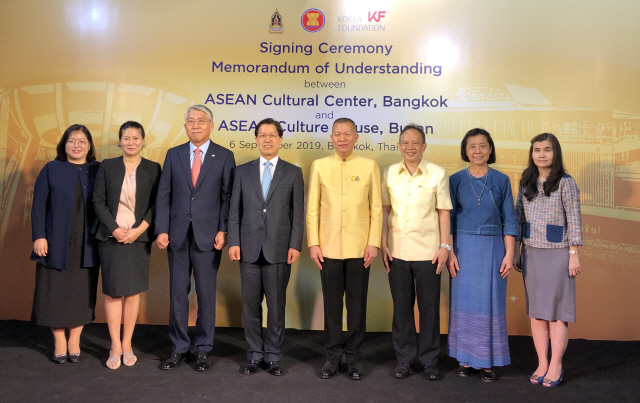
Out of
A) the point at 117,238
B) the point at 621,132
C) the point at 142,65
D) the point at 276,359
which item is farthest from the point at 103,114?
the point at 621,132

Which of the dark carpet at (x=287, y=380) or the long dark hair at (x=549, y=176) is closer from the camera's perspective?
the dark carpet at (x=287, y=380)

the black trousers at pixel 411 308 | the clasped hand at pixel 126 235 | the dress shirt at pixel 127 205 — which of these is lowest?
the black trousers at pixel 411 308

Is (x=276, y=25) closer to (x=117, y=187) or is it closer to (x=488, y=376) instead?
(x=117, y=187)

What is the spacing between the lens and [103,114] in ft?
14.1

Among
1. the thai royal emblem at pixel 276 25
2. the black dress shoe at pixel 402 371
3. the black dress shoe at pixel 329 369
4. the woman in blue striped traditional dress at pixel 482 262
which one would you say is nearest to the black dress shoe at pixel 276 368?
the black dress shoe at pixel 329 369

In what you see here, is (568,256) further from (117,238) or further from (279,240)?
(117,238)

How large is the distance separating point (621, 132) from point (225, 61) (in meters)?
3.69

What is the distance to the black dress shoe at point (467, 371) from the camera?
3.04 m

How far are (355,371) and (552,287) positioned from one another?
1.42 m

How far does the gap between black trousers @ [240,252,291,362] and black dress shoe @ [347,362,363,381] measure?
0.50m

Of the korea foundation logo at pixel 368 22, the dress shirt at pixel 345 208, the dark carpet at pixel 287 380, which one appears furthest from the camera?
the korea foundation logo at pixel 368 22

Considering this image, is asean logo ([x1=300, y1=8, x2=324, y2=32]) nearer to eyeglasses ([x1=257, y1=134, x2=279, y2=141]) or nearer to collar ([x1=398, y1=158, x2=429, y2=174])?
eyeglasses ([x1=257, y1=134, x2=279, y2=141])

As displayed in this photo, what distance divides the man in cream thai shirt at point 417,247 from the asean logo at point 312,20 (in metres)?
1.71

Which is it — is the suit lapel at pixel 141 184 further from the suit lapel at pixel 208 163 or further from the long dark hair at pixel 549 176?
the long dark hair at pixel 549 176
